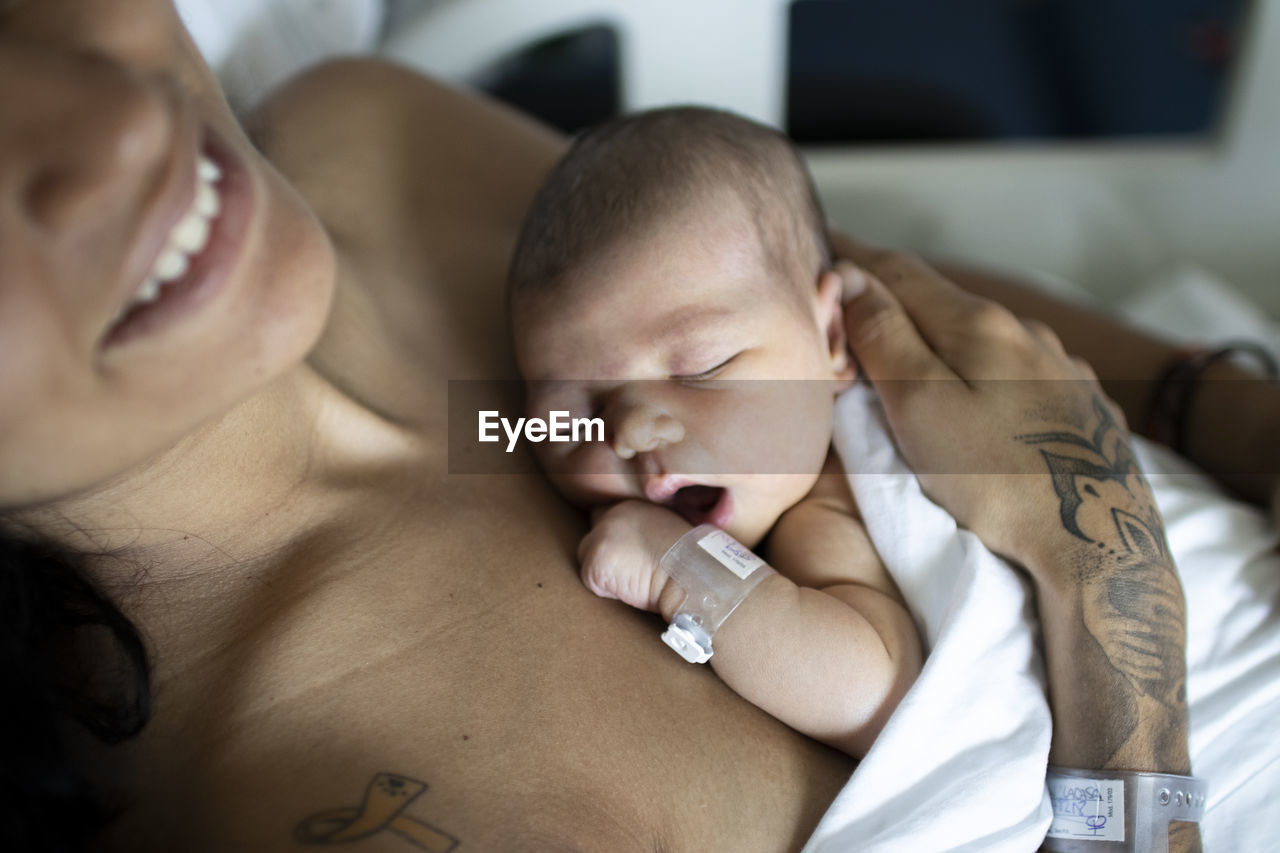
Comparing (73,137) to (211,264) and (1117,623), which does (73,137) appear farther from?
(1117,623)

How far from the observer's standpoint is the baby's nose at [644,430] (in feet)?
3.23

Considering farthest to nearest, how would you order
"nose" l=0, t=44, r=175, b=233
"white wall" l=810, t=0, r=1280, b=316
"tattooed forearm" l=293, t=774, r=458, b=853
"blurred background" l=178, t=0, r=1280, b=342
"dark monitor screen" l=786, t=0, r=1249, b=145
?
"dark monitor screen" l=786, t=0, r=1249, b=145 < "white wall" l=810, t=0, r=1280, b=316 < "blurred background" l=178, t=0, r=1280, b=342 < "tattooed forearm" l=293, t=774, r=458, b=853 < "nose" l=0, t=44, r=175, b=233

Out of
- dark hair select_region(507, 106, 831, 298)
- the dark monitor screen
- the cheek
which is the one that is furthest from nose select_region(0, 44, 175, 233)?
the dark monitor screen

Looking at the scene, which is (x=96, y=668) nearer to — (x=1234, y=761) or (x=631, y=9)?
(x=1234, y=761)

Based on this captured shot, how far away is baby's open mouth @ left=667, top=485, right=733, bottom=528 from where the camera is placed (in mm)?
1061

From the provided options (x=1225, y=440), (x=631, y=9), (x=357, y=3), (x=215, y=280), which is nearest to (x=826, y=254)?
(x=1225, y=440)

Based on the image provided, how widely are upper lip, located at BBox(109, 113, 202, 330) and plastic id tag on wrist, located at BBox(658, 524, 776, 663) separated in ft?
1.75

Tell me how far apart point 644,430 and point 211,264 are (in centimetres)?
43

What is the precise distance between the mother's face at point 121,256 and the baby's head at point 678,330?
0.30m

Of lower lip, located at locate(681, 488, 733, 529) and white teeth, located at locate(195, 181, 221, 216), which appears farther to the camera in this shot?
lower lip, located at locate(681, 488, 733, 529)

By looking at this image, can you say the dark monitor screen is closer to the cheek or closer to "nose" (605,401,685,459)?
the cheek

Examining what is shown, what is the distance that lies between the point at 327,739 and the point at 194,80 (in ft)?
2.00

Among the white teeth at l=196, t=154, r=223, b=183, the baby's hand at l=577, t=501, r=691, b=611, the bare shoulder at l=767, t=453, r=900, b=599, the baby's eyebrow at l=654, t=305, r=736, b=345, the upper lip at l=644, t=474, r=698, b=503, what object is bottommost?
the bare shoulder at l=767, t=453, r=900, b=599

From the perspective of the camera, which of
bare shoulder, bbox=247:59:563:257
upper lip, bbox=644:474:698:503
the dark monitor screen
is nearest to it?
upper lip, bbox=644:474:698:503
